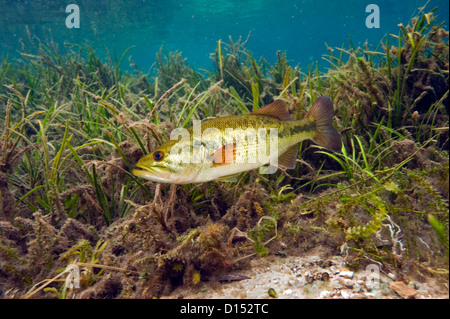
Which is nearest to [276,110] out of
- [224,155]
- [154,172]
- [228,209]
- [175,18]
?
[224,155]

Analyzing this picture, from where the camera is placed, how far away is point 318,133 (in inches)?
115

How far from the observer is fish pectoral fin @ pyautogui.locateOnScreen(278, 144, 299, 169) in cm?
291

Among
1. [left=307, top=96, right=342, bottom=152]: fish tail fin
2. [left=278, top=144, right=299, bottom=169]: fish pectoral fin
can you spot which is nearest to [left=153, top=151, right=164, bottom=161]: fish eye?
[left=278, top=144, right=299, bottom=169]: fish pectoral fin

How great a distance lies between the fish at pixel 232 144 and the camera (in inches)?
91.2

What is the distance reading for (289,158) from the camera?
2953 mm

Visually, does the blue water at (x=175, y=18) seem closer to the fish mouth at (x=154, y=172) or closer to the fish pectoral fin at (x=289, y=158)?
the fish pectoral fin at (x=289, y=158)

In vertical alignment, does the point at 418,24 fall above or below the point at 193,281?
above

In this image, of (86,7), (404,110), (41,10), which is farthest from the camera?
(86,7)

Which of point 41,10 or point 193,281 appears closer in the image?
point 193,281

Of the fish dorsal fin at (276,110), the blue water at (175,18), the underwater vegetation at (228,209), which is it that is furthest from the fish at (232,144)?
the blue water at (175,18)

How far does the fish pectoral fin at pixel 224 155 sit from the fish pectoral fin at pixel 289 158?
788 millimetres
